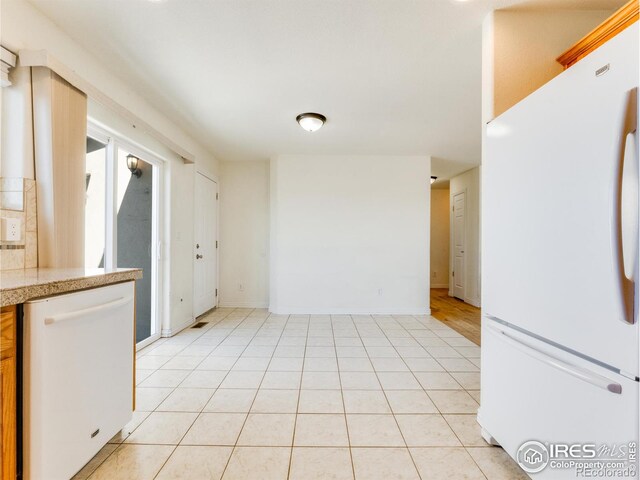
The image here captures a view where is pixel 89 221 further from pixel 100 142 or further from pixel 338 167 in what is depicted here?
pixel 338 167

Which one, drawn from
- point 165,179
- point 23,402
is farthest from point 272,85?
point 23,402

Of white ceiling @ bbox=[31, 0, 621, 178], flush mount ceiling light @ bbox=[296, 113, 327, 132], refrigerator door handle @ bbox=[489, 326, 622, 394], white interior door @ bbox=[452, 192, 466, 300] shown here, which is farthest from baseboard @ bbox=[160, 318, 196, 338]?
white interior door @ bbox=[452, 192, 466, 300]

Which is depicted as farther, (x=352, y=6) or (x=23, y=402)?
(x=352, y=6)

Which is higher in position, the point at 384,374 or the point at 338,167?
the point at 338,167

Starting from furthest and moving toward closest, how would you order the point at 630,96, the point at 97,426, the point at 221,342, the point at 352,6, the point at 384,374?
1. the point at 221,342
2. the point at 384,374
3. the point at 352,6
4. the point at 97,426
5. the point at 630,96

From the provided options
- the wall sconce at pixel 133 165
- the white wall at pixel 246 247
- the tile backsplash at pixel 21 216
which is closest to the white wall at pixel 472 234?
the white wall at pixel 246 247

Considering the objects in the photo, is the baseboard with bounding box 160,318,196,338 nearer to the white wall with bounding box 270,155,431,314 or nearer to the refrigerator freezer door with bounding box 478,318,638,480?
the white wall with bounding box 270,155,431,314

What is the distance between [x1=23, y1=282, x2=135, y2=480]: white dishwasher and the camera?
1.08 meters

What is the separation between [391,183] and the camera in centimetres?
464

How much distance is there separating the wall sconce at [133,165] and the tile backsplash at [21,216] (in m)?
1.44

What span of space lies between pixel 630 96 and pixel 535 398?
120 centimetres

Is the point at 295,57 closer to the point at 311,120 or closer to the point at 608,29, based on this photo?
the point at 311,120

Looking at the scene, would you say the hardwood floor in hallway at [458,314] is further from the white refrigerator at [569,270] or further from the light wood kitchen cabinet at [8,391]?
the light wood kitchen cabinet at [8,391]

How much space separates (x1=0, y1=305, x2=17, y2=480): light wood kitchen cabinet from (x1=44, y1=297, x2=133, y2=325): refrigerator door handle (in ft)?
0.33
